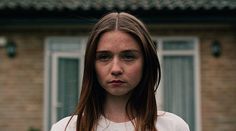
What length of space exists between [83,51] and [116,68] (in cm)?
829

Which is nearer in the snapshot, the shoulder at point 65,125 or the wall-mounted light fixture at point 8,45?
the shoulder at point 65,125

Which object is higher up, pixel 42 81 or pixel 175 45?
pixel 175 45

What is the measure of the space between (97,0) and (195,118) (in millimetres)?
2574

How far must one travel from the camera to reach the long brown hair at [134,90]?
1956 millimetres

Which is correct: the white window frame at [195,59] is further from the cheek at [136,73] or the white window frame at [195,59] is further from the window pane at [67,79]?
the cheek at [136,73]

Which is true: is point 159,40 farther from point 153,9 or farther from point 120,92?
point 120,92

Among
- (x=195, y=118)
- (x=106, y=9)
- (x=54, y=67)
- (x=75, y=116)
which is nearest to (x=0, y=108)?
(x=54, y=67)

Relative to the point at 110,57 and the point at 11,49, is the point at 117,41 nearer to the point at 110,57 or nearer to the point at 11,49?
the point at 110,57

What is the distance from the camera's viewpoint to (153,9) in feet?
32.8

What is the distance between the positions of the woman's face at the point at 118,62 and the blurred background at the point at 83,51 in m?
8.04

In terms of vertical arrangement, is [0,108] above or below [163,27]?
below

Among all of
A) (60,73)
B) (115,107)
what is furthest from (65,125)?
(60,73)

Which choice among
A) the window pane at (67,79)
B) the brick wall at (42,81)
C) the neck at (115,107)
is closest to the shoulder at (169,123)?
the neck at (115,107)

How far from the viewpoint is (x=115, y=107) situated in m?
2.00
